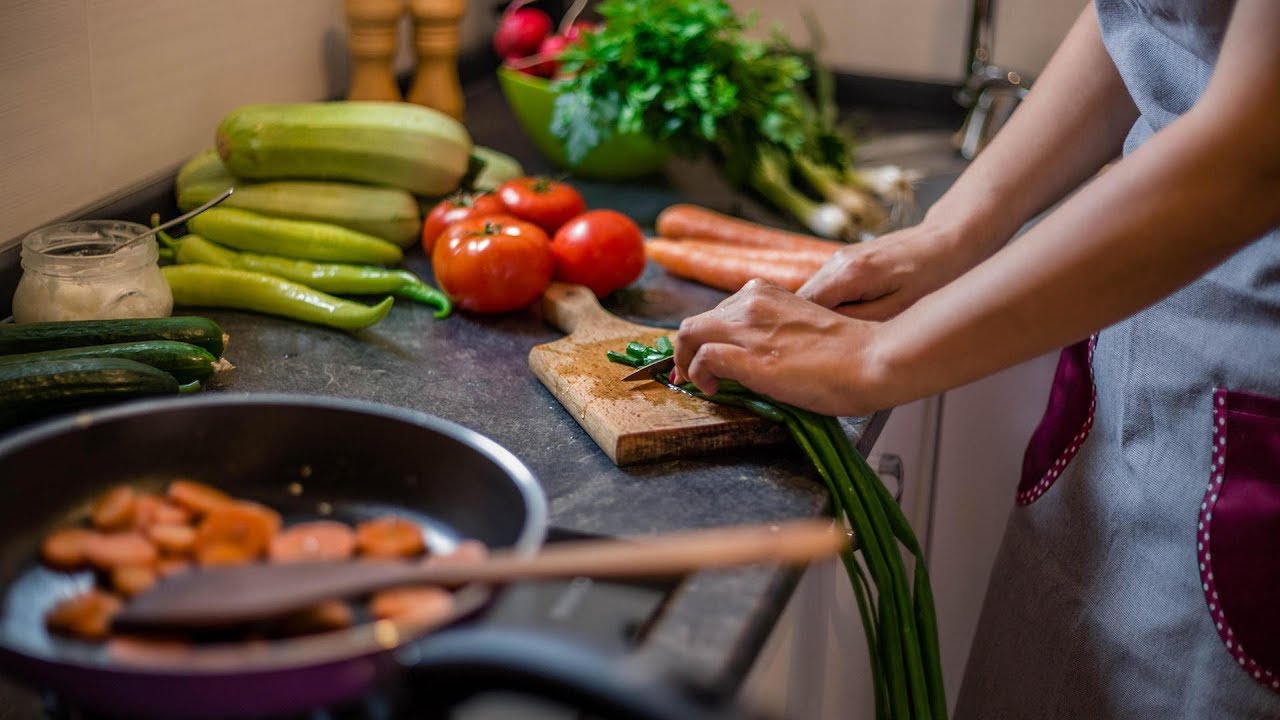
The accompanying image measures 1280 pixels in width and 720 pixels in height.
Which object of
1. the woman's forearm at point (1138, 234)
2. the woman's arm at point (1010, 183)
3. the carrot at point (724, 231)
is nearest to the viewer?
the woman's forearm at point (1138, 234)

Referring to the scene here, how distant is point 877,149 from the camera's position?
2.00 metres

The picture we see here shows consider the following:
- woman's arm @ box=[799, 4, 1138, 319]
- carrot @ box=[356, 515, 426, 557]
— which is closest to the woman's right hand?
woman's arm @ box=[799, 4, 1138, 319]

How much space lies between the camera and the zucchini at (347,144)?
1.37 meters

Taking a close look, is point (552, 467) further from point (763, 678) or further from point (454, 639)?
point (454, 639)

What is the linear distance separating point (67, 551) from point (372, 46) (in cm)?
111

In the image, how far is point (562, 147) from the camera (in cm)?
175

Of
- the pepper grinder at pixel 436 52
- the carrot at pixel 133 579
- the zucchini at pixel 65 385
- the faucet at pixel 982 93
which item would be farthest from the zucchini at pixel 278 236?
the faucet at pixel 982 93

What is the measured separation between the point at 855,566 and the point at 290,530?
472mm

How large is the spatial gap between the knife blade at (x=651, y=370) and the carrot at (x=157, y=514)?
1.49 feet

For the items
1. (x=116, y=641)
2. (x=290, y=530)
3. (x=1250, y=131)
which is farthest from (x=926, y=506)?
(x=116, y=641)

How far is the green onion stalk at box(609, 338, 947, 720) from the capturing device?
96 cm

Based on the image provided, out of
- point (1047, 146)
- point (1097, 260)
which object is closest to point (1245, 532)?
point (1097, 260)

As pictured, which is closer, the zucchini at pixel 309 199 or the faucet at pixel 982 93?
the zucchini at pixel 309 199

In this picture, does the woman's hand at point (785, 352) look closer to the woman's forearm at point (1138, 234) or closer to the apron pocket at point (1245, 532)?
the woman's forearm at point (1138, 234)
